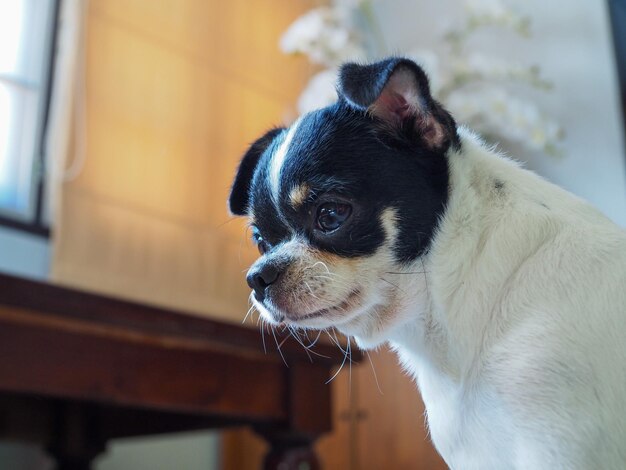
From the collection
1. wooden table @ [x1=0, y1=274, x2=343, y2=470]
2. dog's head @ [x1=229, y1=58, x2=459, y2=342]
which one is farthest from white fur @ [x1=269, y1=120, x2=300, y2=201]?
wooden table @ [x1=0, y1=274, x2=343, y2=470]

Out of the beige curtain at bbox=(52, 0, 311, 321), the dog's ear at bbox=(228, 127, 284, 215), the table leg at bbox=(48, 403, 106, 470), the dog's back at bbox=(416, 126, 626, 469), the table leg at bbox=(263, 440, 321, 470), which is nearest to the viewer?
the dog's back at bbox=(416, 126, 626, 469)

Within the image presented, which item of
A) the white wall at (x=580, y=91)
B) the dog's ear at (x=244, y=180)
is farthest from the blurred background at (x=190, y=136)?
the dog's ear at (x=244, y=180)

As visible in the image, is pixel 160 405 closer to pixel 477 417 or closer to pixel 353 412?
pixel 477 417

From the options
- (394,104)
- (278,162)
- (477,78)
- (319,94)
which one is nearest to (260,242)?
(278,162)

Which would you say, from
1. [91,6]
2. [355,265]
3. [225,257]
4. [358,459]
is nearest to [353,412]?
[358,459]

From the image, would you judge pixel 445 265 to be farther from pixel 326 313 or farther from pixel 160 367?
pixel 160 367

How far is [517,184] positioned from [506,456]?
0.84ft

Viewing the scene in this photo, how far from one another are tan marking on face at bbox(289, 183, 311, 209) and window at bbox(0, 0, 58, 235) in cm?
151

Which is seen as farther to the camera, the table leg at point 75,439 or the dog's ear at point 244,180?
the table leg at point 75,439

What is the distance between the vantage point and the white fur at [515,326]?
2.03 feet

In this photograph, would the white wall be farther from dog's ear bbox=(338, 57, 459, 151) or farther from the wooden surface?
dog's ear bbox=(338, 57, 459, 151)

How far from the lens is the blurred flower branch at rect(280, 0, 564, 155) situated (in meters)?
2.02

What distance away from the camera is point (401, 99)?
779mm

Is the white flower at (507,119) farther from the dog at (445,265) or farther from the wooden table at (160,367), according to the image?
the dog at (445,265)
